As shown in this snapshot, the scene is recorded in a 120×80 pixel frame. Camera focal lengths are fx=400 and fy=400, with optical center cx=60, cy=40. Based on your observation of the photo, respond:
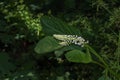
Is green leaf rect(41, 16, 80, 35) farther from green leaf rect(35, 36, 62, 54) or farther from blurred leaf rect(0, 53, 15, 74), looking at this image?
blurred leaf rect(0, 53, 15, 74)

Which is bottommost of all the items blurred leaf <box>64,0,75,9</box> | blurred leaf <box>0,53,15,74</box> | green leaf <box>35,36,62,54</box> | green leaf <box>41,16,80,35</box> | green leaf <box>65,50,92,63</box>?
blurred leaf <box>0,53,15,74</box>

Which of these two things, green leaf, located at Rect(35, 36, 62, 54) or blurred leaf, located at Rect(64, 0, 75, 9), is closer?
green leaf, located at Rect(35, 36, 62, 54)

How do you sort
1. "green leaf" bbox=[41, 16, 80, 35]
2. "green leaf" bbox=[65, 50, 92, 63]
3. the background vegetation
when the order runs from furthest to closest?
1. the background vegetation
2. "green leaf" bbox=[41, 16, 80, 35]
3. "green leaf" bbox=[65, 50, 92, 63]

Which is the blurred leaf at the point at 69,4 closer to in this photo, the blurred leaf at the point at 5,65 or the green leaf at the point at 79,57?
the blurred leaf at the point at 5,65

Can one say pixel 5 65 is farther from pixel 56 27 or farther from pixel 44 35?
pixel 56 27

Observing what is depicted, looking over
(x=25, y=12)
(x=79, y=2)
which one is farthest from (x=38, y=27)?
(x=79, y=2)

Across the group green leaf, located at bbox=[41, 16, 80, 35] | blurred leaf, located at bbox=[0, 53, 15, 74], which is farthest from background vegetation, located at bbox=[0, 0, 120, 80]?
green leaf, located at bbox=[41, 16, 80, 35]

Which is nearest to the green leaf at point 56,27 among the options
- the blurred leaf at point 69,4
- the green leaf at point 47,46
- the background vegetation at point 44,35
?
the green leaf at point 47,46
